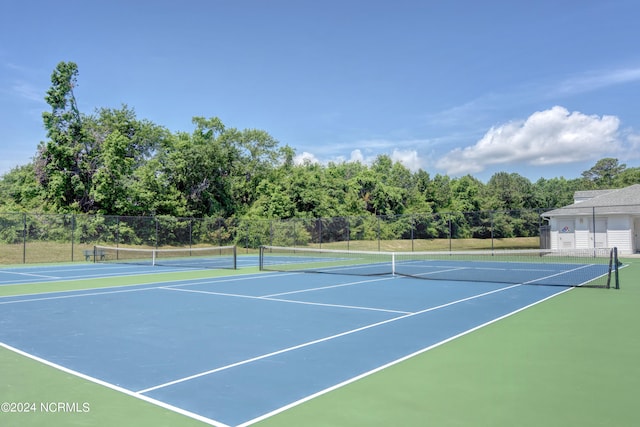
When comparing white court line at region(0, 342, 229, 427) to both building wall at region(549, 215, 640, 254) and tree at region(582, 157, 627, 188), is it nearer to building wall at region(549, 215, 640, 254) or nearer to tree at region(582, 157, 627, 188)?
building wall at region(549, 215, 640, 254)

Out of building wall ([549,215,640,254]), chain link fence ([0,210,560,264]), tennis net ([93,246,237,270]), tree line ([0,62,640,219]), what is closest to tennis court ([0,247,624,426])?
tennis net ([93,246,237,270])

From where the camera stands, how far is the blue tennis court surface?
4.77m

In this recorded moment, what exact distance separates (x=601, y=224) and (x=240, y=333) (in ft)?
98.1

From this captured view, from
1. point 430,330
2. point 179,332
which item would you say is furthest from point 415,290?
point 179,332

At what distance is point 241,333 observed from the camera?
23.9 feet

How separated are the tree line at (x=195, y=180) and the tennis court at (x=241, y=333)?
2367 cm

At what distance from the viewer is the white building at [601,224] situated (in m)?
29.1

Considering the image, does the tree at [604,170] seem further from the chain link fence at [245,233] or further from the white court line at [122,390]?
the white court line at [122,390]

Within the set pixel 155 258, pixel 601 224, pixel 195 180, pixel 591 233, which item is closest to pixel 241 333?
pixel 155 258

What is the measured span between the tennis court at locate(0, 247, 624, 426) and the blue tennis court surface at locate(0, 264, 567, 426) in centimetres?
2

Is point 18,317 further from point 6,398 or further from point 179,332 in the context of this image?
point 6,398

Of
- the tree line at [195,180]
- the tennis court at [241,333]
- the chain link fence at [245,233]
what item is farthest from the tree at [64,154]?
the tennis court at [241,333]

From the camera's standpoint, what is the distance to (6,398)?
176 inches

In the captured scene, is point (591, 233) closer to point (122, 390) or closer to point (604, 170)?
point (122, 390)
